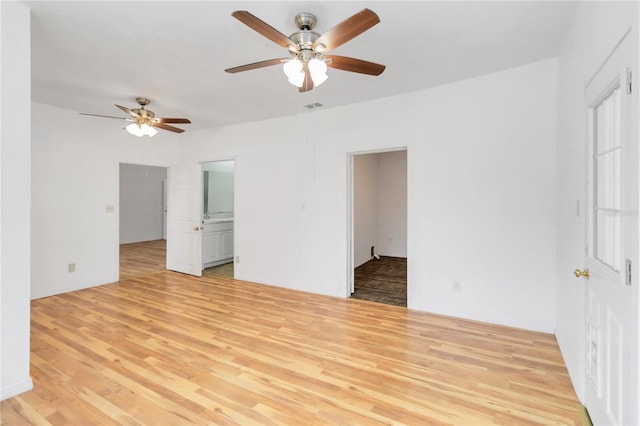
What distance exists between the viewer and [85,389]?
2137 millimetres

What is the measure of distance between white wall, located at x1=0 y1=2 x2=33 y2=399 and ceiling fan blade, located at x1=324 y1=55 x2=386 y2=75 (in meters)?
2.10

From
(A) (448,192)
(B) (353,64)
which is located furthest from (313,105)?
(A) (448,192)

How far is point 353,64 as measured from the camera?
2.25m

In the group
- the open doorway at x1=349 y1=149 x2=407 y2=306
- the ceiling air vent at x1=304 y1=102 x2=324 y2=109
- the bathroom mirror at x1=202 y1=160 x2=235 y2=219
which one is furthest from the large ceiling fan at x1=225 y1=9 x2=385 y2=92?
the bathroom mirror at x1=202 y1=160 x2=235 y2=219

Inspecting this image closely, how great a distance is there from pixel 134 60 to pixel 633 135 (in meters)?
3.65

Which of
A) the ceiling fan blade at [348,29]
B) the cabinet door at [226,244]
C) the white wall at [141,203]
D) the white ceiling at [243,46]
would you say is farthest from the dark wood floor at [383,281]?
the white wall at [141,203]

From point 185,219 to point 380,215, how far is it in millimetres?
4313

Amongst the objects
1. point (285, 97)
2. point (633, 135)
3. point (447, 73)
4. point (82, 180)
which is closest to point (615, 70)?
point (633, 135)

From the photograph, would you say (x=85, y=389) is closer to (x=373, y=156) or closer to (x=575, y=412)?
(x=575, y=412)

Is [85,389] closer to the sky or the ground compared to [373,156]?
closer to the ground

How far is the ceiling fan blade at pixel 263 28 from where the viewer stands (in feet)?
5.46

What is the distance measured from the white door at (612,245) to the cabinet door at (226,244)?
A: 5923mm

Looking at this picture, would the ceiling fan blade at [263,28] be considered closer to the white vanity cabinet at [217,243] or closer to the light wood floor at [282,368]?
the light wood floor at [282,368]

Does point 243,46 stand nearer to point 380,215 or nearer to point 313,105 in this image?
point 313,105
